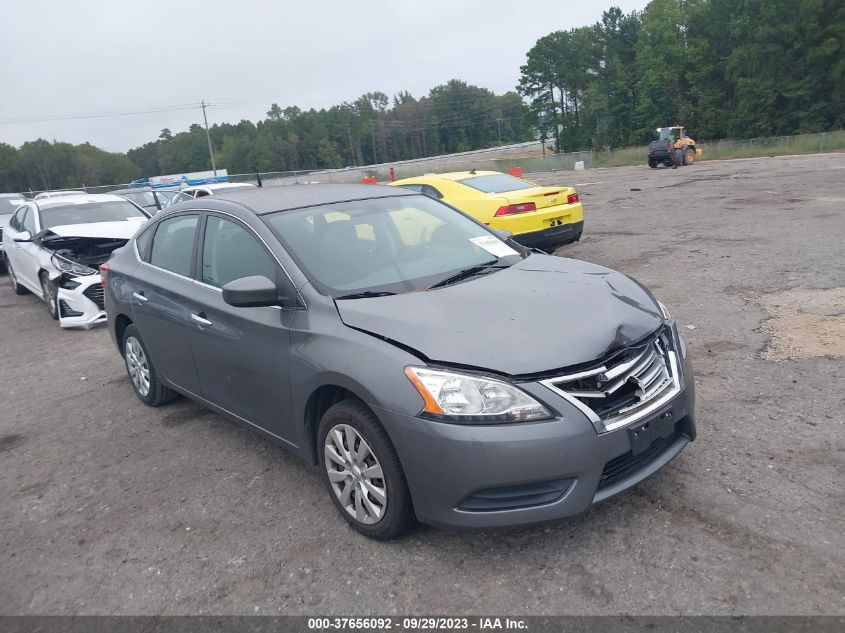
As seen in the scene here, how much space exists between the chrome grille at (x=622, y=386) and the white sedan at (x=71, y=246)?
25.7ft

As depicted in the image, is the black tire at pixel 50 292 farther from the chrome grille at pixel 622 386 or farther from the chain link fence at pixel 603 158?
the chain link fence at pixel 603 158

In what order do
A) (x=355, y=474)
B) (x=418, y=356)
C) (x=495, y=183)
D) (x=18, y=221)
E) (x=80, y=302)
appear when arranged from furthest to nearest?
(x=18, y=221)
(x=495, y=183)
(x=80, y=302)
(x=355, y=474)
(x=418, y=356)

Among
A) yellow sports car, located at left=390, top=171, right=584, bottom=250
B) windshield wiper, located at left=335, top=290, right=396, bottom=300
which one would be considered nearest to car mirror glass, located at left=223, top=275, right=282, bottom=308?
windshield wiper, located at left=335, top=290, right=396, bottom=300

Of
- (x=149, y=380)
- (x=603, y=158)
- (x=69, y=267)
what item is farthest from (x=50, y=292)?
(x=603, y=158)

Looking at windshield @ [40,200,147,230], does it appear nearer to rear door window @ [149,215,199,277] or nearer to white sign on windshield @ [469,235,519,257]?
rear door window @ [149,215,199,277]

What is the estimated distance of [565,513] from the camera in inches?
115

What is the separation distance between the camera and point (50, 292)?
9500 millimetres

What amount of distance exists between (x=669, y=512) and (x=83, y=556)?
9.96ft

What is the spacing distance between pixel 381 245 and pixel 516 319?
1.25 m

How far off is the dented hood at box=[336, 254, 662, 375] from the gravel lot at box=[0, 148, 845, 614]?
2.86 feet

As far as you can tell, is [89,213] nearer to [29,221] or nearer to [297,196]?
[29,221]

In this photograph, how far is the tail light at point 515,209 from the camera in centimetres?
956

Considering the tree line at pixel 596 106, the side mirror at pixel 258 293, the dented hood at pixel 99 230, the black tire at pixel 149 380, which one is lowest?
the black tire at pixel 149 380

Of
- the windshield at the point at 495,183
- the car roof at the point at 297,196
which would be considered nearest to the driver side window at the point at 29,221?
the windshield at the point at 495,183
